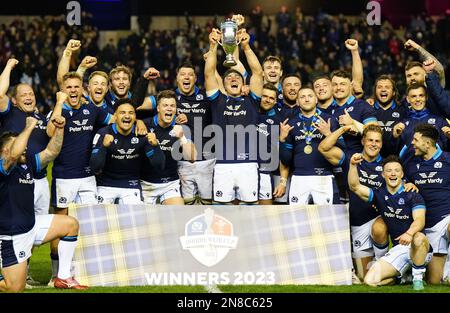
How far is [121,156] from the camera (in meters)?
11.3

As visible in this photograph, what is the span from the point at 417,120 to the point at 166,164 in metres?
3.09

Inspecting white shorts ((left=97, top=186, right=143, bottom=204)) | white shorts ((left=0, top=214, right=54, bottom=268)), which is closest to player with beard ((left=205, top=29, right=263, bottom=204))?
white shorts ((left=97, top=186, right=143, bottom=204))

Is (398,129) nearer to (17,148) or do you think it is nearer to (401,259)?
(401,259)

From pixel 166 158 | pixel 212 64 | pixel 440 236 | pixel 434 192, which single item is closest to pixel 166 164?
pixel 166 158

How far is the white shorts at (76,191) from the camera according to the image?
11.5 metres

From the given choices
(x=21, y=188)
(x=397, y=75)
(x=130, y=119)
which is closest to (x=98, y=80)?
(x=130, y=119)

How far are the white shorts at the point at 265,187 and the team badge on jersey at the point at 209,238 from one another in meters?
1.91

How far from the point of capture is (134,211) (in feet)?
34.4

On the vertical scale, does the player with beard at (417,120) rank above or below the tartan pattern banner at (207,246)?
above

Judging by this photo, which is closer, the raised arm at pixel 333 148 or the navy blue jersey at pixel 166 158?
the raised arm at pixel 333 148

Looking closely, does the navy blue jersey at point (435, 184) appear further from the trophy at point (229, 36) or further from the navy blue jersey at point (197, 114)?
the navy blue jersey at point (197, 114)

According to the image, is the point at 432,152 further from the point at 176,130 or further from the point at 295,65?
the point at 295,65

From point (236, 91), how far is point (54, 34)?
18.8 m

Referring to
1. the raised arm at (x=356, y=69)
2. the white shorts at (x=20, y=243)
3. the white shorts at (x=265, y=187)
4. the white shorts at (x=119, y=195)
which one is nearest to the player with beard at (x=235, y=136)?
the white shorts at (x=265, y=187)
